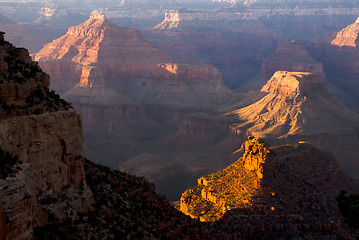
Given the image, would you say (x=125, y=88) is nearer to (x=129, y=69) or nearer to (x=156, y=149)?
(x=129, y=69)

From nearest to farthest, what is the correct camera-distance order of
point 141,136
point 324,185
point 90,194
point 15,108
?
point 15,108
point 90,194
point 324,185
point 141,136

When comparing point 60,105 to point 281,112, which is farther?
point 281,112

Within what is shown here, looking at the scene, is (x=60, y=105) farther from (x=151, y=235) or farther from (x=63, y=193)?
(x=151, y=235)

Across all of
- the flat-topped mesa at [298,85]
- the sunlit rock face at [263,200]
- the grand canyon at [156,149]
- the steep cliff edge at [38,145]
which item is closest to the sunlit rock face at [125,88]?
the grand canyon at [156,149]

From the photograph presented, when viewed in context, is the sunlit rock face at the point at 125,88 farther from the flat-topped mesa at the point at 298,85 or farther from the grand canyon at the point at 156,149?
the flat-topped mesa at the point at 298,85

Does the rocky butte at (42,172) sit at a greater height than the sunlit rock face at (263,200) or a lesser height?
greater

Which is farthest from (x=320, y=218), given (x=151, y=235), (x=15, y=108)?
(x=15, y=108)
